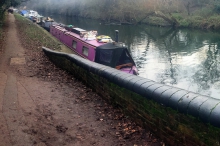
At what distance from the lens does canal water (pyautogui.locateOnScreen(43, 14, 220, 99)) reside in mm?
14405

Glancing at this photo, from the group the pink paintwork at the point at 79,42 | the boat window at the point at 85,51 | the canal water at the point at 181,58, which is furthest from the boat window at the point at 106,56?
the canal water at the point at 181,58

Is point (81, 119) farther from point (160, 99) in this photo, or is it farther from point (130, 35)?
point (130, 35)

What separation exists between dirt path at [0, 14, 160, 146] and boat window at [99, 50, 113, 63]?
5.23 metres

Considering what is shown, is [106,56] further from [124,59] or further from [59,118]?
[59,118]

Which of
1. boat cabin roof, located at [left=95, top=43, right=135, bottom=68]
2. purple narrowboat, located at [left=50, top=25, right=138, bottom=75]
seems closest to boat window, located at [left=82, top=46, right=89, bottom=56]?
purple narrowboat, located at [left=50, top=25, right=138, bottom=75]

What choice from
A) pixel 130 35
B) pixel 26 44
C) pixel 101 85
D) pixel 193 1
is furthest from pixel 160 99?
pixel 193 1

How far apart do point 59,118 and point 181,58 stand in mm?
15847

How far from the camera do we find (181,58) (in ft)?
62.7

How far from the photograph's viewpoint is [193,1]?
3778cm

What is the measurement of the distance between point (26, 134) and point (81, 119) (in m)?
1.04

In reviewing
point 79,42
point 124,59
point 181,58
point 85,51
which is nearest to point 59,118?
point 124,59

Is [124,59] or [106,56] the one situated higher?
[106,56]

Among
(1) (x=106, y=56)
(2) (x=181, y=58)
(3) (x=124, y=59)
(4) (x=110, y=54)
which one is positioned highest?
(4) (x=110, y=54)

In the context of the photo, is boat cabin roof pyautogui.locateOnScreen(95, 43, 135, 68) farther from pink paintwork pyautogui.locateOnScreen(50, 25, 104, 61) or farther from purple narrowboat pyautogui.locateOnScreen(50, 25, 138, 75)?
pink paintwork pyautogui.locateOnScreen(50, 25, 104, 61)
